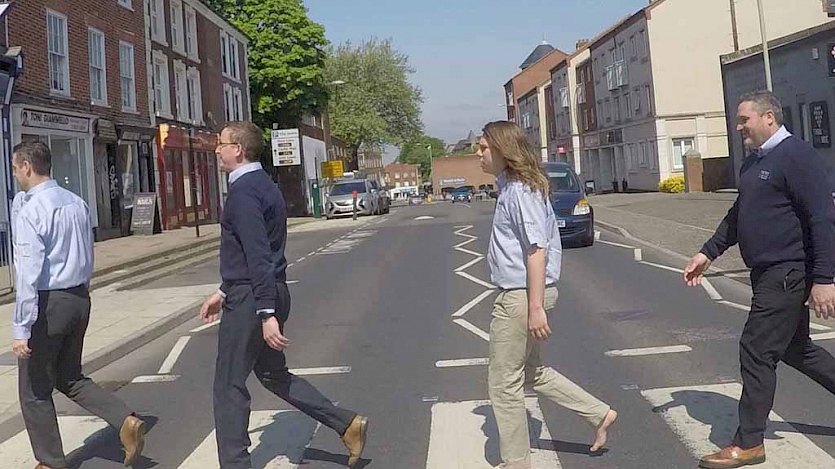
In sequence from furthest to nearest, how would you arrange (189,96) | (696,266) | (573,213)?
(189,96) → (573,213) → (696,266)

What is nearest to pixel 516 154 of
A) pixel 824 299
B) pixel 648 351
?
pixel 824 299

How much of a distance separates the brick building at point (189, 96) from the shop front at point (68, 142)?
4374 millimetres

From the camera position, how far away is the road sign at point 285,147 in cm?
4619

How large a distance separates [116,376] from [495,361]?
496 centimetres

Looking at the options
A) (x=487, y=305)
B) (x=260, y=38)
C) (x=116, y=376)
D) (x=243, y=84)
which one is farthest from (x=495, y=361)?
(x=260, y=38)

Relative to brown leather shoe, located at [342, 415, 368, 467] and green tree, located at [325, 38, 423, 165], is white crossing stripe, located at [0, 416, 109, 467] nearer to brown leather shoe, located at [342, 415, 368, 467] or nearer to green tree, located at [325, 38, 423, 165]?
brown leather shoe, located at [342, 415, 368, 467]

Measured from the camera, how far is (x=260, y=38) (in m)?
51.2

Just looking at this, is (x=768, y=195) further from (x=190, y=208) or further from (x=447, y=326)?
(x=190, y=208)

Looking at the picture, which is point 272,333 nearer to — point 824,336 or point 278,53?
point 824,336

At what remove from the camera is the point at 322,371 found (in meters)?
8.27

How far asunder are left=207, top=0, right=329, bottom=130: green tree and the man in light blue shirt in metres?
46.5

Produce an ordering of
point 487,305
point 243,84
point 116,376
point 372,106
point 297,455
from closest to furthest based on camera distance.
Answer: point 297,455, point 116,376, point 487,305, point 243,84, point 372,106

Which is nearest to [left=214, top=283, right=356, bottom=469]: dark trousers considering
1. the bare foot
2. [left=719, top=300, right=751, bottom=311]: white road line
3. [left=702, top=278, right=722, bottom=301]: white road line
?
the bare foot

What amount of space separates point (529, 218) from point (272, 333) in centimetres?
138
